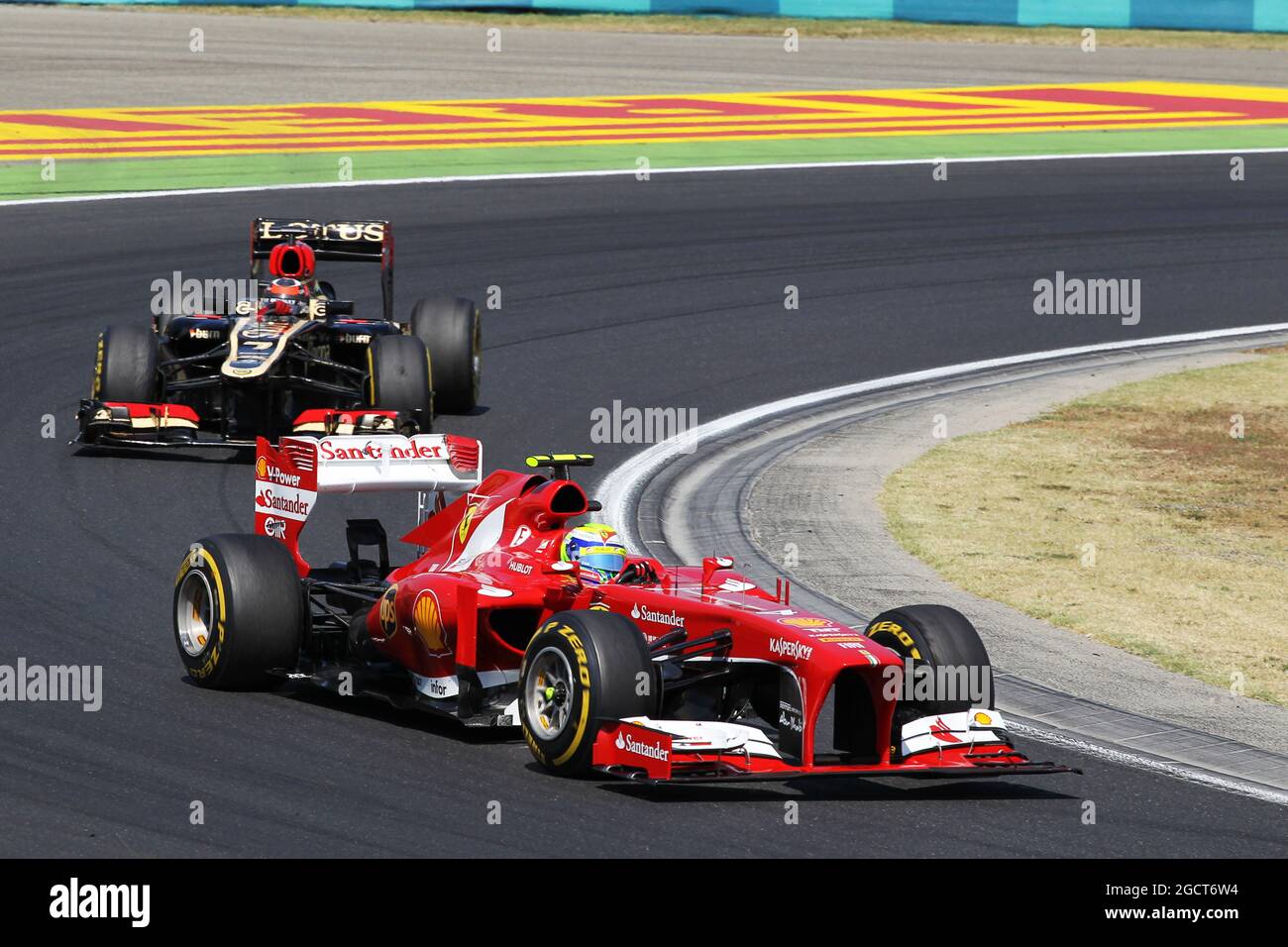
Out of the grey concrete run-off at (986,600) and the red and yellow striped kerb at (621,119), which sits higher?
the red and yellow striped kerb at (621,119)

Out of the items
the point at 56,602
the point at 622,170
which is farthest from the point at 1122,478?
the point at 622,170

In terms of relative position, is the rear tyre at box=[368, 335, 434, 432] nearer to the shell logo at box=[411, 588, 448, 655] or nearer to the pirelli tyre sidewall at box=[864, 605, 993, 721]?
the shell logo at box=[411, 588, 448, 655]

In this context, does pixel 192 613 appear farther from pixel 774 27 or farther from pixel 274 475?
pixel 774 27

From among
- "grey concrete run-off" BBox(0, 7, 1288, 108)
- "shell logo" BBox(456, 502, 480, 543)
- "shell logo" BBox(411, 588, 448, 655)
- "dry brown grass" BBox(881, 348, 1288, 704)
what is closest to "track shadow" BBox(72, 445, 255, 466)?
"dry brown grass" BBox(881, 348, 1288, 704)

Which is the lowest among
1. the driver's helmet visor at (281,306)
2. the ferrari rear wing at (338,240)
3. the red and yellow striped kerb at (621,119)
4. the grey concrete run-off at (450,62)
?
the driver's helmet visor at (281,306)

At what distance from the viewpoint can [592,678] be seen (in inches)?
313

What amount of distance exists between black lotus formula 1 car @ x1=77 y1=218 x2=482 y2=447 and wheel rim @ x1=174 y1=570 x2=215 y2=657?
4661 millimetres

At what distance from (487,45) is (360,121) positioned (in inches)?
288

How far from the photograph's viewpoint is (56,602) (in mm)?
10734

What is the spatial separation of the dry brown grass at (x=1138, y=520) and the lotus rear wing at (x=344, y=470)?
9.80 feet

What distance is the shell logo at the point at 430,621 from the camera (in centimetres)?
891

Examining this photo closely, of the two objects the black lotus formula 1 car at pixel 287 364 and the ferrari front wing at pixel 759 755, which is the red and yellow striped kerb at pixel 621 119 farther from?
the ferrari front wing at pixel 759 755

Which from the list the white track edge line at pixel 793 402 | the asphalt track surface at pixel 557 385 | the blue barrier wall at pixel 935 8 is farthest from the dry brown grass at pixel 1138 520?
the blue barrier wall at pixel 935 8
